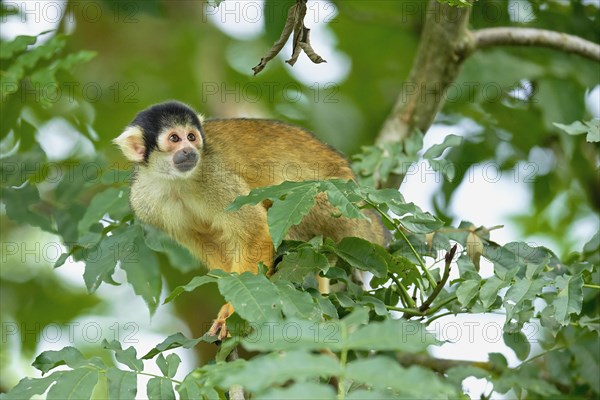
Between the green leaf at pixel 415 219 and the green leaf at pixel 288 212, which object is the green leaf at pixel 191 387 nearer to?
the green leaf at pixel 288 212

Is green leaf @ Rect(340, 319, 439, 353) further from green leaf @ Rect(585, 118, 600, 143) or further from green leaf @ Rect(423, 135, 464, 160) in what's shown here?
green leaf @ Rect(423, 135, 464, 160)

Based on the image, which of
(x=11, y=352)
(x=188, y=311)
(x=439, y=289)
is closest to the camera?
(x=439, y=289)

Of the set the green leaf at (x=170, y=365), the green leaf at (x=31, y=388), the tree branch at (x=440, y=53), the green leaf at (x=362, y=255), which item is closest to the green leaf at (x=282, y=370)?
the green leaf at (x=170, y=365)

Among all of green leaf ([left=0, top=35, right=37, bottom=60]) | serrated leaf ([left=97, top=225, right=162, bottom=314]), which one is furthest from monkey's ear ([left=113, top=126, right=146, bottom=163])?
green leaf ([left=0, top=35, right=37, bottom=60])

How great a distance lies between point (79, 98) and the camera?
685 cm

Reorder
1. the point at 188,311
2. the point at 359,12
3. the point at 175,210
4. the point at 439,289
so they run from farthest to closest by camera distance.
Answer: the point at 188,311, the point at 359,12, the point at 175,210, the point at 439,289

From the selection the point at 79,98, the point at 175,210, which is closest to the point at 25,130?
the point at 175,210

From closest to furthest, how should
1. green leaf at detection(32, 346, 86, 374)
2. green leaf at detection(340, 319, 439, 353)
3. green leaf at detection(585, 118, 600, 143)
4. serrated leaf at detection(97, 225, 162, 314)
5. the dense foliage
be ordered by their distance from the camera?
green leaf at detection(340, 319, 439, 353) < the dense foliage < green leaf at detection(32, 346, 86, 374) < green leaf at detection(585, 118, 600, 143) < serrated leaf at detection(97, 225, 162, 314)

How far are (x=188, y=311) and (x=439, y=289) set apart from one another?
3.76m

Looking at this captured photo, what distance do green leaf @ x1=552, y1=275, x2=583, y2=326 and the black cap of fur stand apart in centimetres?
200

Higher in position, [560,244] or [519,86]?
[519,86]

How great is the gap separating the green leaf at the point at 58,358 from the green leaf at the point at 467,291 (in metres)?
1.35

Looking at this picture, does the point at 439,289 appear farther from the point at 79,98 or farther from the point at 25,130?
the point at 79,98

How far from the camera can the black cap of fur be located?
13.2 ft
